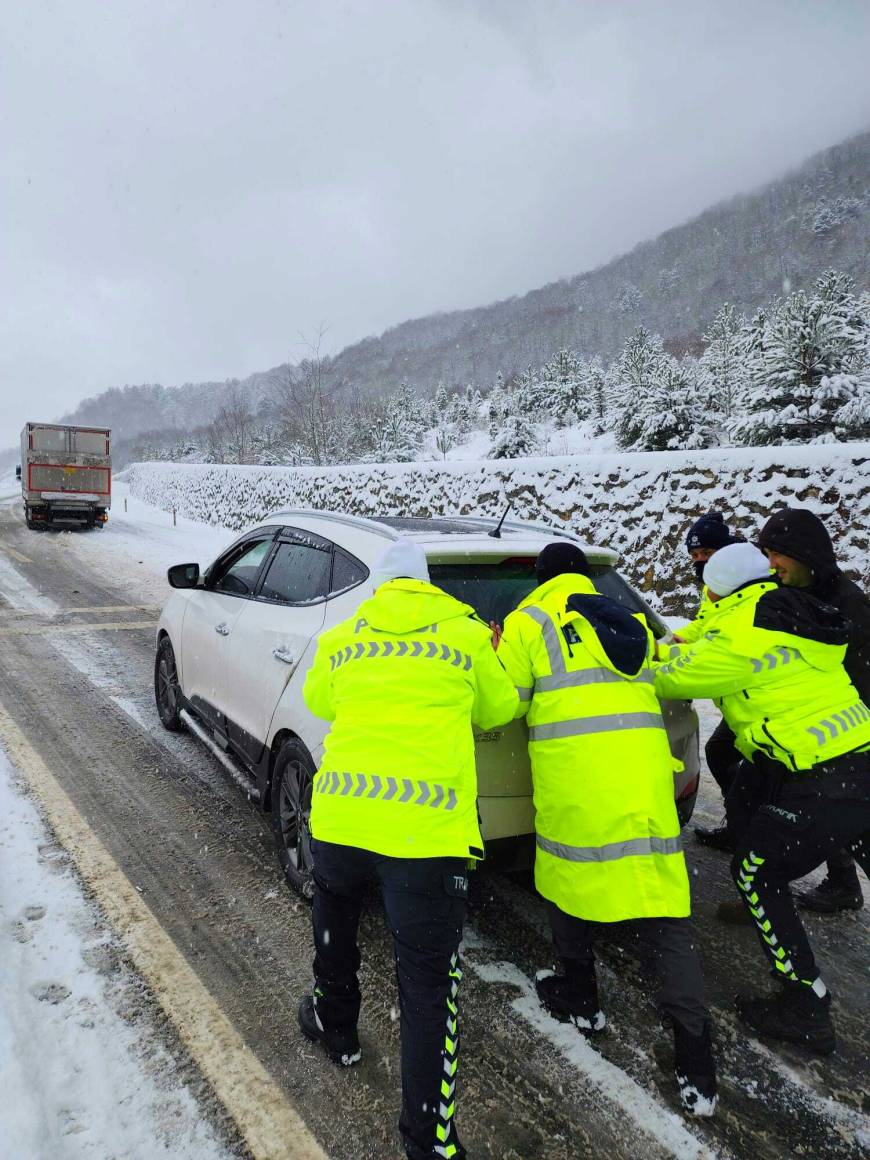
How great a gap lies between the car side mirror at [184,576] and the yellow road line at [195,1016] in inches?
58.6

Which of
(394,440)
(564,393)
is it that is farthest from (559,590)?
(564,393)

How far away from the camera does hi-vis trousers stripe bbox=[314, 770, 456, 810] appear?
77.3 inches

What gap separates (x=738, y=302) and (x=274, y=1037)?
163209 millimetres

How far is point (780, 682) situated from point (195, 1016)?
2.42 meters

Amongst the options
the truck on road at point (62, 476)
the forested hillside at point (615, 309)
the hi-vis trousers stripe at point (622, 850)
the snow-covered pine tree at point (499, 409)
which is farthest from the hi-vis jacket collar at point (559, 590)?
the forested hillside at point (615, 309)

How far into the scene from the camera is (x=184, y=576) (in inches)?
176

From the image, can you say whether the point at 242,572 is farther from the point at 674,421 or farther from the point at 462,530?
the point at 674,421

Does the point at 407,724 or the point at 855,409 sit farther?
the point at 855,409

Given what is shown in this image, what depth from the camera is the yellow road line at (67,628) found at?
8008mm

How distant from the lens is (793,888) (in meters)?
3.46

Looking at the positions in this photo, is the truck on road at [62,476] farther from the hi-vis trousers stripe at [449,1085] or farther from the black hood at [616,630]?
the hi-vis trousers stripe at [449,1085]

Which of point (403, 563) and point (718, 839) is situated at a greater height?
point (403, 563)

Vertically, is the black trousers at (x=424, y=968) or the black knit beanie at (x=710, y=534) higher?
the black knit beanie at (x=710, y=534)

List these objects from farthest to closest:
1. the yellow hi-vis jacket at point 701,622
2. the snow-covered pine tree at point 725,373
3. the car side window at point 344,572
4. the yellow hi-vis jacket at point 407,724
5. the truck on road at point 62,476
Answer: the snow-covered pine tree at point 725,373
the truck on road at point 62,476
the car side window at point 344,572
the yellow hi-vis jacket at point 701,622
the yellow hi-vis jacket at point 407,724
